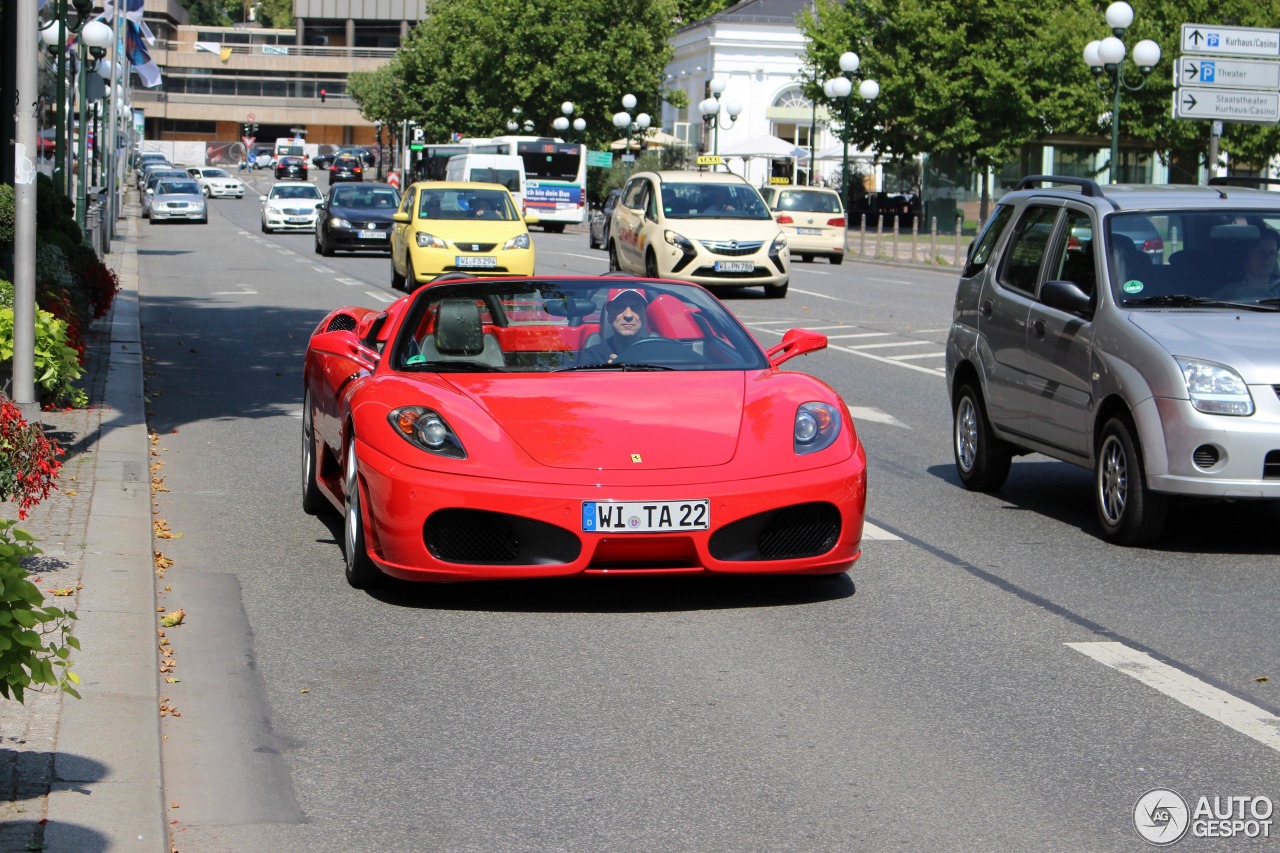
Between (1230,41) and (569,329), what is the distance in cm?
2514

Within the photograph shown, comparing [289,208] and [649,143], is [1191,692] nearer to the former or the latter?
[289,208]

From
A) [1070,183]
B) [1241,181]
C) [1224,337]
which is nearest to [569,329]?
[1224,337]

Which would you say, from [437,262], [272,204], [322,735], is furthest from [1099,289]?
[272,204]

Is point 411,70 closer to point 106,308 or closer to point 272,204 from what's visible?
point 272,204

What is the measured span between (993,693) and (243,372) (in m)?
11.5

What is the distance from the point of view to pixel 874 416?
14.0 meters

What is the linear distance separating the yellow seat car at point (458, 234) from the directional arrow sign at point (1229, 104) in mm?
10694

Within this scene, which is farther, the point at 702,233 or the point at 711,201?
the point at 711,201

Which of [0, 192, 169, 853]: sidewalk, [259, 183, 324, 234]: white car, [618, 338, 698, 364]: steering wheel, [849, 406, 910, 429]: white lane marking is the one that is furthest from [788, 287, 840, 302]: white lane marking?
[259, 183, 324, 234]: white car

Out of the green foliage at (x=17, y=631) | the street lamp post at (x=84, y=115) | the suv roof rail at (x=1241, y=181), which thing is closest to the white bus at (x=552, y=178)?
the street lamp post at (x=84, y=115)

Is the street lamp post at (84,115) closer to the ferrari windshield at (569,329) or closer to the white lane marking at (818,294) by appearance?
the white lane marking at (818,294)

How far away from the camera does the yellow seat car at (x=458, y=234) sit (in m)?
27.5

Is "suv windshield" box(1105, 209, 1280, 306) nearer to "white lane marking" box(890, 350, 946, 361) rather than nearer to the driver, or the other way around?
the driver

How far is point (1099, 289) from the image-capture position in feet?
30.5
